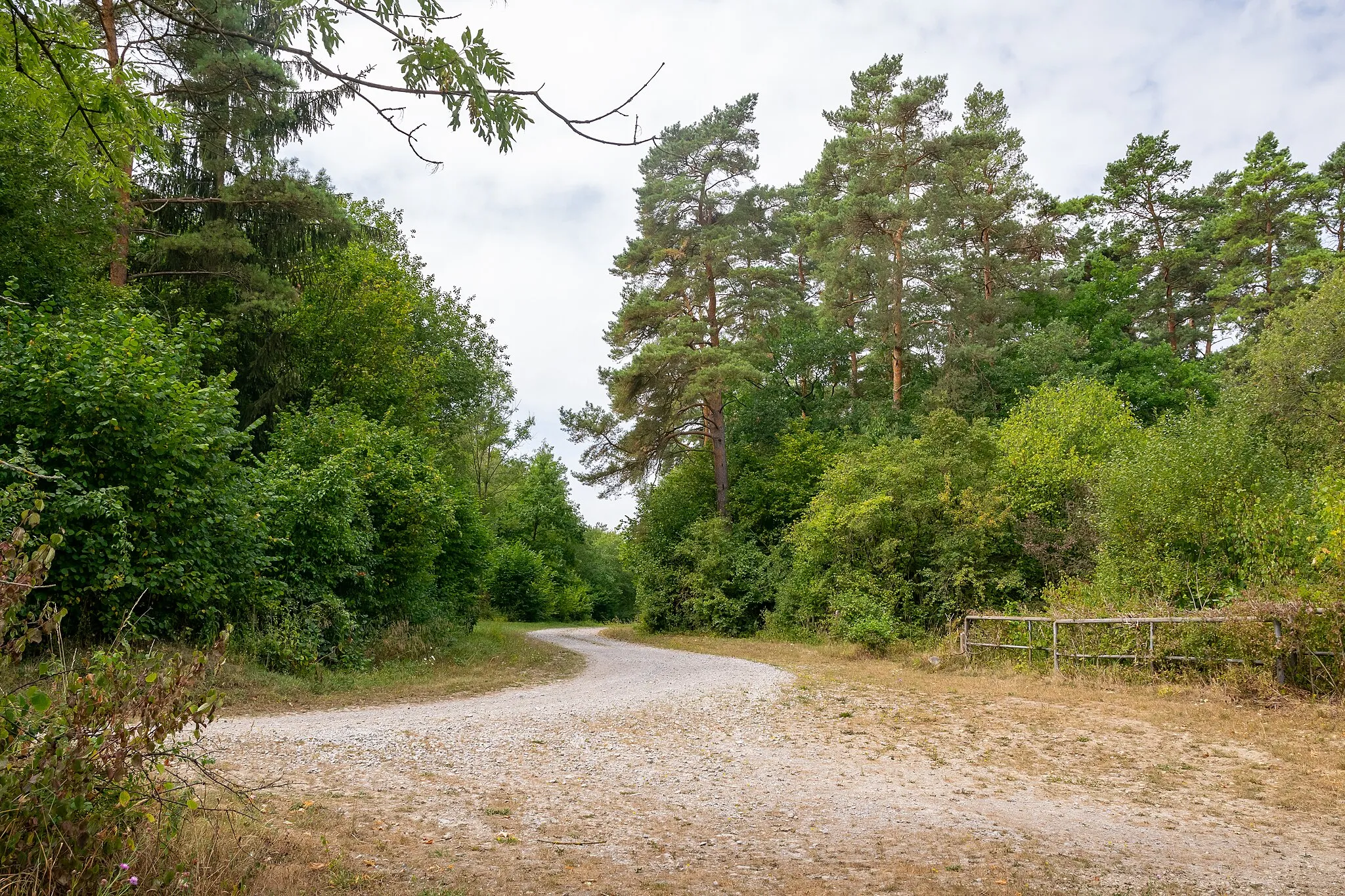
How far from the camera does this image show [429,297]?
27750 mm

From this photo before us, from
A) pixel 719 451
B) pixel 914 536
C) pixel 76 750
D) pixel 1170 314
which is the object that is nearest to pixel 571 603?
pixel 719 451

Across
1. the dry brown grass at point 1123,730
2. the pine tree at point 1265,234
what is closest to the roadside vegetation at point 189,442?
the dry brown grass at point 1123,730

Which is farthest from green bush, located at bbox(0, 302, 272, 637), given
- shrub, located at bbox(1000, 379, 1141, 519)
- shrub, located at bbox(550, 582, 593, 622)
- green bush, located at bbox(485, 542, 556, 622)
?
shrub, located at bbox(550, 582, 593, 622)

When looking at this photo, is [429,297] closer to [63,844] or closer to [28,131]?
[28,131]

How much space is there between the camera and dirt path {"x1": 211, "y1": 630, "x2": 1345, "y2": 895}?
4.45 m

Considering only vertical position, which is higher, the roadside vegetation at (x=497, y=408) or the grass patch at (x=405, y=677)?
the roadside vegetation at (x=497, y=408)

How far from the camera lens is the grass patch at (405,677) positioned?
10.2m

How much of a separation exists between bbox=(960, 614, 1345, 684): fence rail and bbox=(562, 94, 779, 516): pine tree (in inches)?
510

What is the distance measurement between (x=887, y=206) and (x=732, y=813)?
973 inches

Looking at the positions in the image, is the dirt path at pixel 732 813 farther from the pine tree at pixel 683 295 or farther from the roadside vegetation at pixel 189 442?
the pine tree at pixel 683 295

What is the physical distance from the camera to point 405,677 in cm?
1312

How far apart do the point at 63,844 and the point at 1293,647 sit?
45.5ft

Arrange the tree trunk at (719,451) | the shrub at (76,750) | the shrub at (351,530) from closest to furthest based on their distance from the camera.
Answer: the shrub at (76,750) → the shrub at (351,530) → the tree trunk at (719,451)

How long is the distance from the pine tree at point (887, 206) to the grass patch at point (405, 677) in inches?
669
